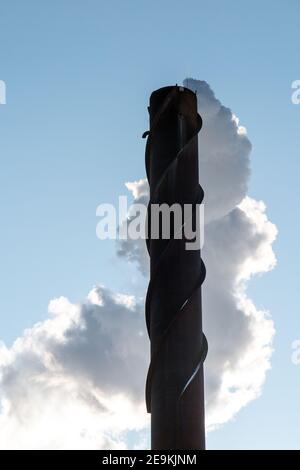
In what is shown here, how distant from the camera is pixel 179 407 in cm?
3712

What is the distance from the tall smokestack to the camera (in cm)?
3731

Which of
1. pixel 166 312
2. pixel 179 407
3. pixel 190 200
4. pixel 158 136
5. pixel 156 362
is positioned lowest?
pixel 179 407

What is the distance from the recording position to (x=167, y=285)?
39.8 metres

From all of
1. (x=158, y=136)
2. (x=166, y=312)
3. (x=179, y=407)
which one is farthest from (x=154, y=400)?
(x=158, y=136)

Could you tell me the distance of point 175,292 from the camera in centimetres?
3956

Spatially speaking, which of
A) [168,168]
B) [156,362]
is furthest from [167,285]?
[168,168]

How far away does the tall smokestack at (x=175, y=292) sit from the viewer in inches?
1469

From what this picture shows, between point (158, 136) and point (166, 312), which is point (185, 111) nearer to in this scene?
point (158, 136)
